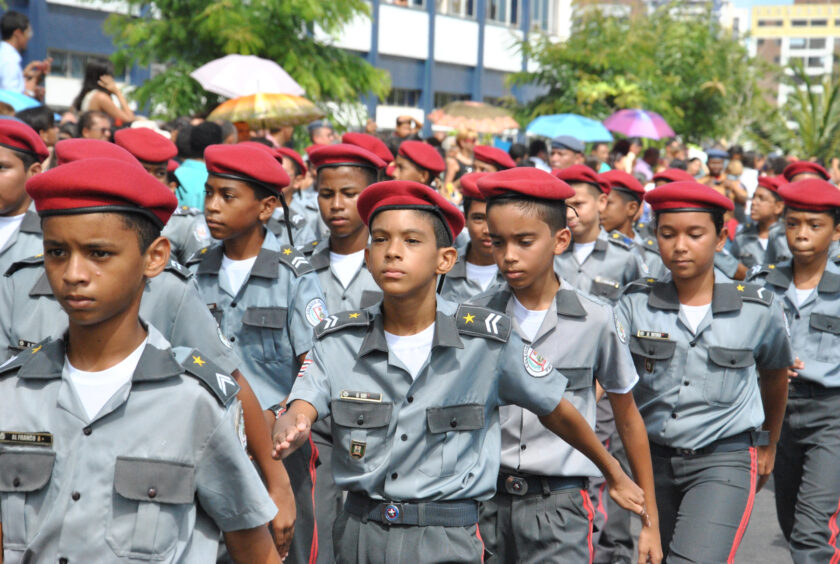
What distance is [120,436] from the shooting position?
9.59 feet

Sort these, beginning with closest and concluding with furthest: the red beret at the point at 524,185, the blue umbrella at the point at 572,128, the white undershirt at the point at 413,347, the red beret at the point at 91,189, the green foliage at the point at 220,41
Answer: the red beret at the point at 91,189
the white undershirt at the point at 413,347
the red beret at the point at 524,185
the green foliage at the point at 220,41
the blue umbrella at the point at 572,128

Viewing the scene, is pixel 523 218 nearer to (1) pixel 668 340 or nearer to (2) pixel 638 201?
(1) pixel 668 340

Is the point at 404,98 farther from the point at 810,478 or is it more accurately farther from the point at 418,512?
the point at 418,512

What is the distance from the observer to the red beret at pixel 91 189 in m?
2.89

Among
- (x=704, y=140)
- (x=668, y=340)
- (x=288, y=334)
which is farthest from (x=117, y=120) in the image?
(x=704, y=140)

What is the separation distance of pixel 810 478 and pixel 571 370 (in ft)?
7.38

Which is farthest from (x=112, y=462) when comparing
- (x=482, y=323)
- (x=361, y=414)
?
(x=482, y=323)

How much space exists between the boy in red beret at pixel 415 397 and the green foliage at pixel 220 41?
12.1 metres

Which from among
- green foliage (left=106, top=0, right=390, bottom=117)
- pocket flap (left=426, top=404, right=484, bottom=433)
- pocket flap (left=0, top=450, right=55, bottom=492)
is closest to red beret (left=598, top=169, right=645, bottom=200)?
pocket flap (left=426, top=404, right=484, bottom=433)

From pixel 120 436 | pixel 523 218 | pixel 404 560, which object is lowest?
pixel 404 560

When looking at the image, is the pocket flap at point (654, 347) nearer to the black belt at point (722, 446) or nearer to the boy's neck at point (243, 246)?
the black belt at point (722, 446)

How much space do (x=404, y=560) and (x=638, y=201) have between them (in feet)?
20.0

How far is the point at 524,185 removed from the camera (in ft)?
15.8

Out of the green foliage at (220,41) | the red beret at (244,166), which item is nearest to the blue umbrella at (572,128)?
the green foliage at (220,41)
